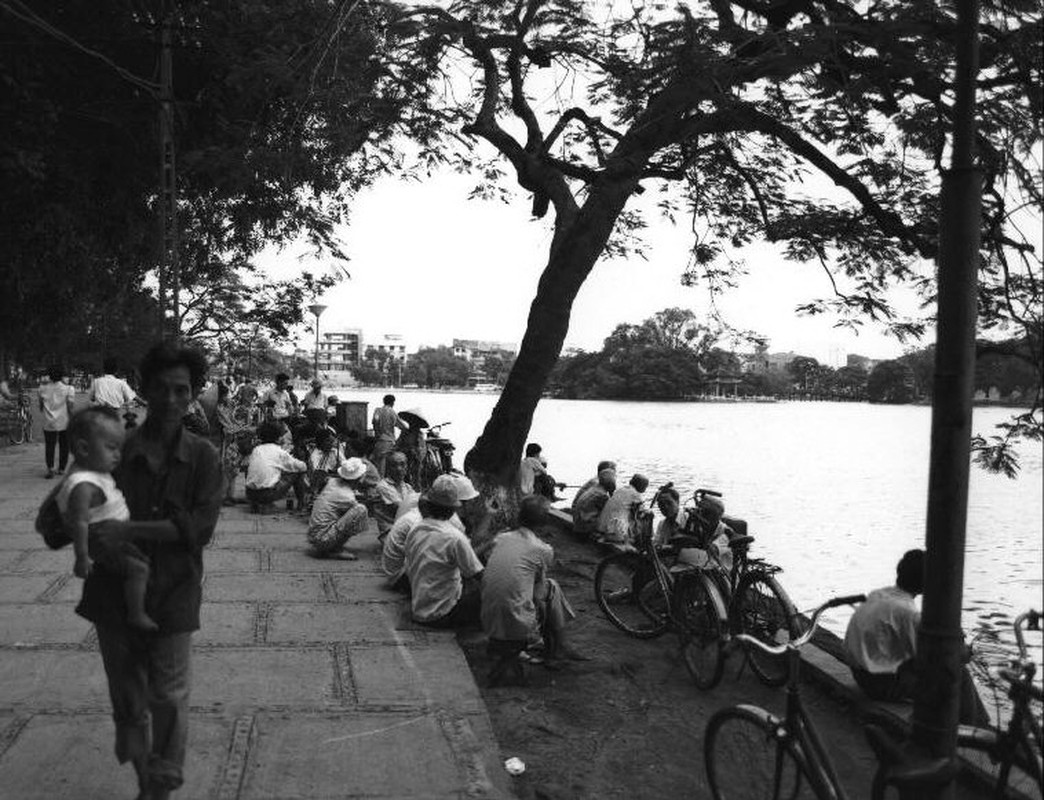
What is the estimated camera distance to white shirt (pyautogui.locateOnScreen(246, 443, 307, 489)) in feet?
33.5

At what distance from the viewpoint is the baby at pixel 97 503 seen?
9.87ft

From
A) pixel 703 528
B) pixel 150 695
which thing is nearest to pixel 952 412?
pixel 150 695

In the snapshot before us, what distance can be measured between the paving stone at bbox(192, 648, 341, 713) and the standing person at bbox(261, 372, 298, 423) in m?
9.17

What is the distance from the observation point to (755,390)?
10494 centimetres

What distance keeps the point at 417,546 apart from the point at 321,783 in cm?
258

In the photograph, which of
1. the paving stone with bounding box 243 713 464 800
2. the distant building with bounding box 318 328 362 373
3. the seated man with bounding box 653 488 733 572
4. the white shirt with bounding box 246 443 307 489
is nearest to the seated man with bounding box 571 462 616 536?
the seated man with bounding box 653 488 733 572

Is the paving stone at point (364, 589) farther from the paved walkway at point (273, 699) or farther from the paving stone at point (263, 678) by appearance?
the paving stone at point (263, 678)

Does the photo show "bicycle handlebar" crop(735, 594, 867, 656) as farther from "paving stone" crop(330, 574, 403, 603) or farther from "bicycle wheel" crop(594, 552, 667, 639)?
"paving stone" crop(330, 574, 403, 603)

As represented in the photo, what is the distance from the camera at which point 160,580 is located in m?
3.18

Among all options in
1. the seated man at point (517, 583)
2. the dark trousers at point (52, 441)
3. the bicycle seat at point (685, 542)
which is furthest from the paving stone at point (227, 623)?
the dark trousers at point (52, 441)

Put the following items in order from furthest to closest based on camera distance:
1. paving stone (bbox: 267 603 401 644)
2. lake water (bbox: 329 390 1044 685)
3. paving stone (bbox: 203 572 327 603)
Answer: lake water (bbox: 329 390 1044 685) < paving stone (bbox: 203 572 327 603) < paving stone (bbox: 267 603 401 644)

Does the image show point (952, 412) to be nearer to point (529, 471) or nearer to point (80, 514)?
point (80, 514)

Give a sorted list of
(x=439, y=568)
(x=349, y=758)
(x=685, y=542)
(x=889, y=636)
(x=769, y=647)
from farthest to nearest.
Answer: (x=685, y=542) < (x=439, y=568) < (x=889, y=636) < (x=349, y=758) < (x=769, y=647)

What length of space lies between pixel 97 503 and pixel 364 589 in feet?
13.9
